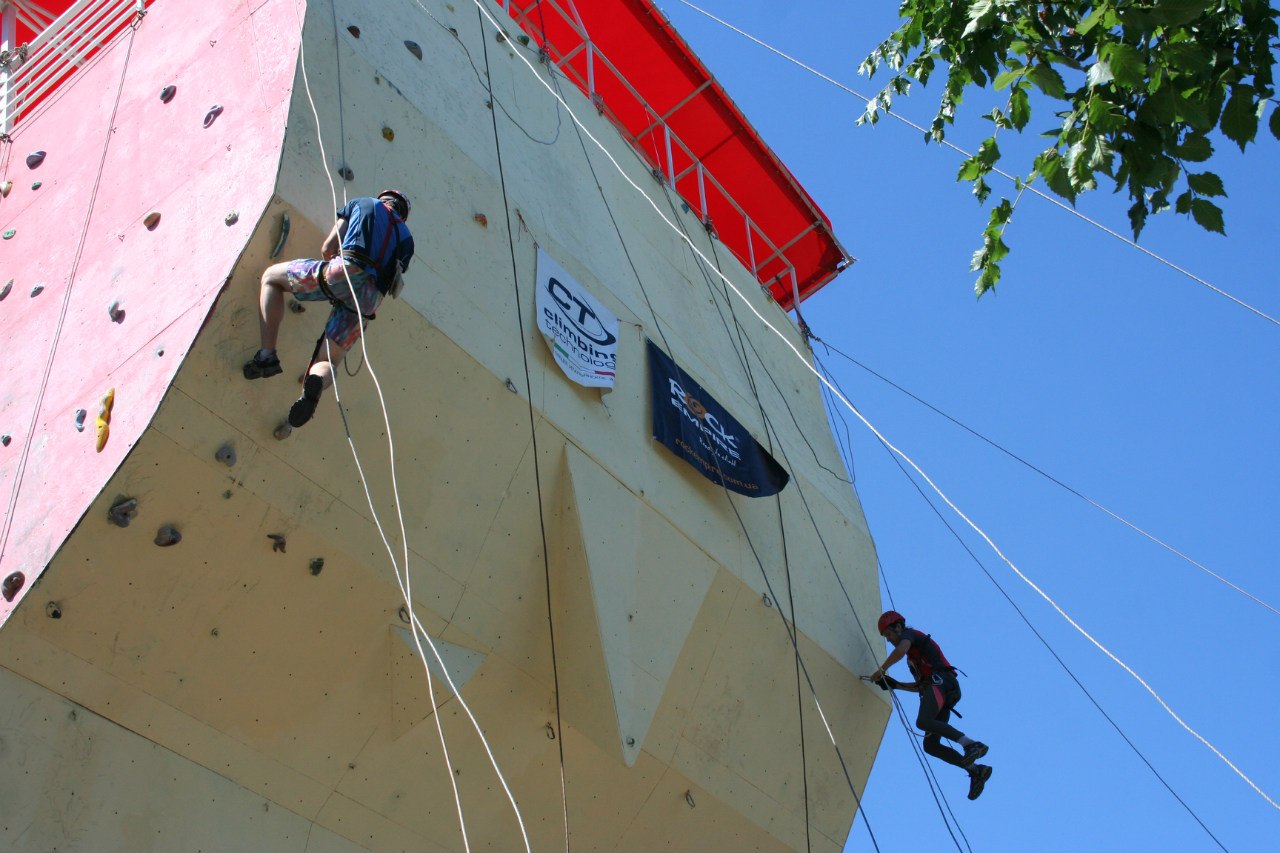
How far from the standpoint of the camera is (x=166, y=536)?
6379mm

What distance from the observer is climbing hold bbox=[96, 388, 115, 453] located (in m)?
6.34

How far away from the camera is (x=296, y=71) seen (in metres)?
7.09

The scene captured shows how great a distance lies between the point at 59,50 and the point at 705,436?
5202 mm

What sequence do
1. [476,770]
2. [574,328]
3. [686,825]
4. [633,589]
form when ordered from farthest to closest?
[686,825] < [574,328] < [633,589] < [476,770]

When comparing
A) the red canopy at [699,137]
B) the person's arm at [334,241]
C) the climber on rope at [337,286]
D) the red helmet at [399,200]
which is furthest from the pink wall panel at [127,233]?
the red canopy at [699,137]

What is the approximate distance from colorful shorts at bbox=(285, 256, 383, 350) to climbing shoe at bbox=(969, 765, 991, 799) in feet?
19.8

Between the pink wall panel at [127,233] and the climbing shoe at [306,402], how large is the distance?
0.57 meters

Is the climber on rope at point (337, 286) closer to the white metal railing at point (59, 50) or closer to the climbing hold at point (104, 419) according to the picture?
the climbing hold at point (104, 419)

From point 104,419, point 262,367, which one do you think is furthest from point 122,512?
point 262,367

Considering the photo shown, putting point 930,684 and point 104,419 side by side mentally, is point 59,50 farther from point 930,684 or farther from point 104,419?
point 930,684

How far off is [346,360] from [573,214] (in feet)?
9.42

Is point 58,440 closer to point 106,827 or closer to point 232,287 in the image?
point 232,287

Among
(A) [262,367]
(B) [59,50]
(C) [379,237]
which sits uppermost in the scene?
(C) [379,237]

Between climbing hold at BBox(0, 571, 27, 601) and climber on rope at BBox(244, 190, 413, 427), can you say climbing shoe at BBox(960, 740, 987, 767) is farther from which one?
climbing hold at BBox(0, 571, 27, 601)
